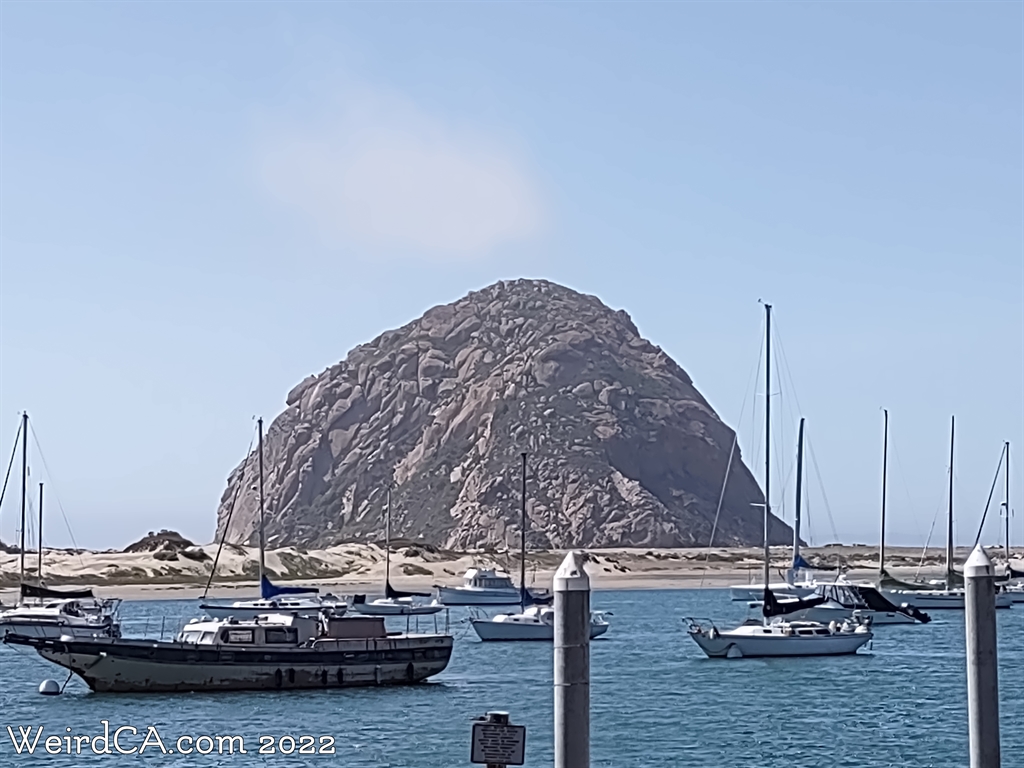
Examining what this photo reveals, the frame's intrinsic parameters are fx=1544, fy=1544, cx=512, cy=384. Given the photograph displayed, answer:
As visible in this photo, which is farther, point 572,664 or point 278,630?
point 278,630

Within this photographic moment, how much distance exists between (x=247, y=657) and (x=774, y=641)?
23173 mm

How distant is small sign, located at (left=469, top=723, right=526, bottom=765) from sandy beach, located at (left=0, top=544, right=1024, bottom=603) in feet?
288

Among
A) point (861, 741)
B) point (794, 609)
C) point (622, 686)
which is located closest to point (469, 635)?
point (794, 609)

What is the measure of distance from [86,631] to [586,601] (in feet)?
183

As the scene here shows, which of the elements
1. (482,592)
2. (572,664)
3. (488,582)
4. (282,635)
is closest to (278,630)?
(282,635)

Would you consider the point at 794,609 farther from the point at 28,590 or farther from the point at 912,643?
the point at 28,590

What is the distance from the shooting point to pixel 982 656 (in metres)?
17.0

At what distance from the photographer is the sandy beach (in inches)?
4518

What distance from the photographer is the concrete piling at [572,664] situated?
16.0 meters

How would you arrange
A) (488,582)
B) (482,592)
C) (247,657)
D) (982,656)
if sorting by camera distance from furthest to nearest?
(488,582)
(482,592)
(247,657)
(982,656)

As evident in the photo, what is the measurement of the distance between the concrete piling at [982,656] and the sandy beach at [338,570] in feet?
293

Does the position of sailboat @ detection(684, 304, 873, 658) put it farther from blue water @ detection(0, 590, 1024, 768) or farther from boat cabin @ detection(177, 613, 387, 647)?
boat cabin @ detection(177, 613, 387, 647)

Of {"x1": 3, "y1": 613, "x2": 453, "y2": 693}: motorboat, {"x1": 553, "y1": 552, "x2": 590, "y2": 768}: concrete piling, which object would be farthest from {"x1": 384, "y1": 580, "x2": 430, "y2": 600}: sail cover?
{"x1": 553, "y1": 552, "x2": 590, "y2": 768}: concrete piling

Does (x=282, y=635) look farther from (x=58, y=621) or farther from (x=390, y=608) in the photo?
(x=390, y=608)
